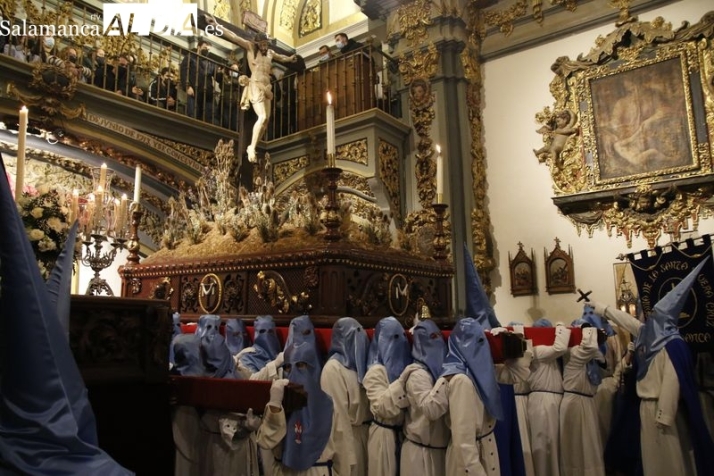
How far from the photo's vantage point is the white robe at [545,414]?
190 inches

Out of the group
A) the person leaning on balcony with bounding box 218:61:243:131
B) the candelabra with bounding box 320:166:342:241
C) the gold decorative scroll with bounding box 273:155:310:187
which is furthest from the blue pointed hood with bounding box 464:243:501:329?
the person leaning on balcony with bounding box 218:61:243:131

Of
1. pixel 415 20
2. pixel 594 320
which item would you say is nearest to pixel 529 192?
pixel 415 20

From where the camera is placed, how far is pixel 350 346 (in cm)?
370

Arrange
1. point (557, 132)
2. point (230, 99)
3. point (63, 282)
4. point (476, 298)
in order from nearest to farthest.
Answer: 1. point (63, 282)
2. point (476, 298)
3. point (557, 132)
4. point (230, 99)

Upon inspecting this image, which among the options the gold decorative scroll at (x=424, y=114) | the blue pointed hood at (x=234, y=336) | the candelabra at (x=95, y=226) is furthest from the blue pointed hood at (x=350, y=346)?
the gold decorative scroll at (x=424, y=114)

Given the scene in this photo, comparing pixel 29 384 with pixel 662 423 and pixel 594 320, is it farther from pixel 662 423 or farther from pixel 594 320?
pixel 594 320

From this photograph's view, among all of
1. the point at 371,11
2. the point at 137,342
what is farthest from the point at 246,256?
the point at 371,11

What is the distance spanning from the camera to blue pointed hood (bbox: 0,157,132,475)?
1268 millimetres

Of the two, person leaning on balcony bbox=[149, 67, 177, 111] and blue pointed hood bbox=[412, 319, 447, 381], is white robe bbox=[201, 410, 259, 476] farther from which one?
person leaning on balcony bbox=[149, 67, 177, 111]

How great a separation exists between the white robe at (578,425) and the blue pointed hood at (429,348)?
67.5 inches

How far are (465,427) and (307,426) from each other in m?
0.86

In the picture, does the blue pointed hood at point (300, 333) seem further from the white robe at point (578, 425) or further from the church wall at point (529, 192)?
the church wall at point (529, 192)

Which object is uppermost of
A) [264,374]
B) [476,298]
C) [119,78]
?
[119,78]

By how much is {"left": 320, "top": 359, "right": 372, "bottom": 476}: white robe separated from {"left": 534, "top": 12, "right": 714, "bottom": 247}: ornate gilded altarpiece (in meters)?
5.64
